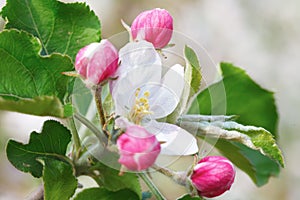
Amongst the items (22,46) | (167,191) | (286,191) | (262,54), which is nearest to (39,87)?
(22,46)

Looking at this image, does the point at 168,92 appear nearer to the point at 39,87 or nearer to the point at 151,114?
the point at 151,114

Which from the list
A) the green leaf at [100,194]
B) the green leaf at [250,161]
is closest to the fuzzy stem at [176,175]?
the green leaf at [100,194]

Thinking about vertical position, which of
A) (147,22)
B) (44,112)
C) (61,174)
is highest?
(147,22)

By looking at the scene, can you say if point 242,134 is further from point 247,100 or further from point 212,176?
point 247,100

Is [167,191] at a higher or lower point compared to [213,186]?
lower

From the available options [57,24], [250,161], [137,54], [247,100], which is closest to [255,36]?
[247,100]

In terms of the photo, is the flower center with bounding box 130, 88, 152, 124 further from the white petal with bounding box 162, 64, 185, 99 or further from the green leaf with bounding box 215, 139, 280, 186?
the green leaf with bounding box 215, 139, 280, 186
